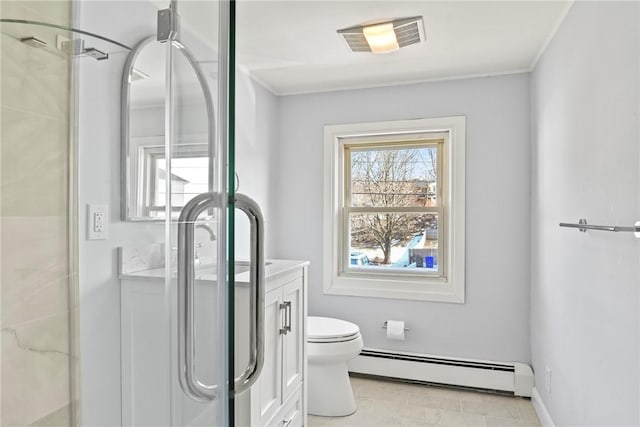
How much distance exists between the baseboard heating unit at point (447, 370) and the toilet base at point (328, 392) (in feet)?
1.70

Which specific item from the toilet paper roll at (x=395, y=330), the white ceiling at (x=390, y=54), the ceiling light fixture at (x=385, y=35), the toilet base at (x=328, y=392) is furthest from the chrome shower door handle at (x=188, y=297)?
the toilet paper roll at (x=395, y=330)

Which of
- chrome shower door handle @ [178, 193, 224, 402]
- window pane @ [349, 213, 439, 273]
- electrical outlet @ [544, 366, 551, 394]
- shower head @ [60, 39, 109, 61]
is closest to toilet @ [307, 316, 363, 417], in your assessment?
window pane @ [349, 213, 439, 273]

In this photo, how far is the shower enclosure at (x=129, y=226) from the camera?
0.74 meters

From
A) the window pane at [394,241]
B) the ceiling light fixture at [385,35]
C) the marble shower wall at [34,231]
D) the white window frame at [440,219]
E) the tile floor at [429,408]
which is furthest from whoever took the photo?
the window pane at [394,241]

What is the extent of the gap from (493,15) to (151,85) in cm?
185

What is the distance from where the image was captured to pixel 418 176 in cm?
313

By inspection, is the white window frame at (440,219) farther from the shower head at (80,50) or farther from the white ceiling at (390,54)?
the shower head at (80,50)

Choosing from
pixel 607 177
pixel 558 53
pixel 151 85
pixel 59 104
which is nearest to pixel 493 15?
pixel 558 53

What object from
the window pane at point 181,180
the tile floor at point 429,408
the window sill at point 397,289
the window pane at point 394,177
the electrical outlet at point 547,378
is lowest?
the tile floor at point 429,408

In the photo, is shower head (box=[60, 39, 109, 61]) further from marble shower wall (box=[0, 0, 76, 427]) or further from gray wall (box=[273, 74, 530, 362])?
gray wall (box=[273, 74, 530, 362])

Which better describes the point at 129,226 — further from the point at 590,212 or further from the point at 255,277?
the point at 590,212

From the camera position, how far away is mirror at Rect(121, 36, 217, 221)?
0.76 m

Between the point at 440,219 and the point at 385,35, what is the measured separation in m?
1.38

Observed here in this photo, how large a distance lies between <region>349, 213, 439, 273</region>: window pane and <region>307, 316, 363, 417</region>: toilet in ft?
2.60
